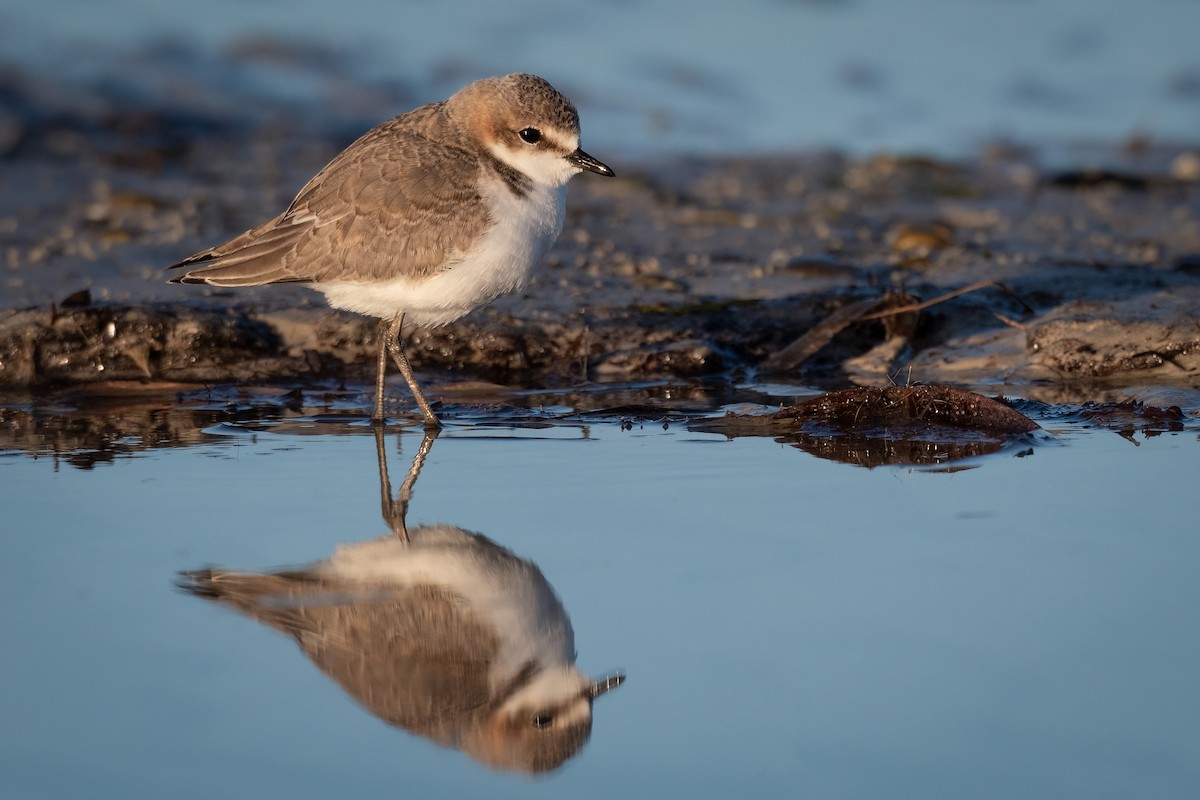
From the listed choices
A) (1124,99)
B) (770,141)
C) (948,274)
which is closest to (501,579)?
(948,274)

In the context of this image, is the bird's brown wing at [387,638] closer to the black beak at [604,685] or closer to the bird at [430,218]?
the black beak at [604,685]

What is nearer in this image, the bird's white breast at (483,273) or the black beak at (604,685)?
the black beak at (604,685)

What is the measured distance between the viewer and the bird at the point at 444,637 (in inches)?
113

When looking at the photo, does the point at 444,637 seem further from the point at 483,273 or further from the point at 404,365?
the point at 404,365

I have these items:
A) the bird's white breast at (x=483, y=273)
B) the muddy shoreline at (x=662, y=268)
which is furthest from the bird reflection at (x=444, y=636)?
the muddy shoreline at (x=662, y=268)

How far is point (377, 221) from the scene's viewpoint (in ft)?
17.9

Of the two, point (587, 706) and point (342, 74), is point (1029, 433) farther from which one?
point (342, 74)

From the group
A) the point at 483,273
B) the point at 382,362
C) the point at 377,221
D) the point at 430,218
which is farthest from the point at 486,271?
the point at 382,362

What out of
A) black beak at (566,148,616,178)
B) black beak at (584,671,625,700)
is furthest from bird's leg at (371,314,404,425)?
black beak at (584,671,625,700)

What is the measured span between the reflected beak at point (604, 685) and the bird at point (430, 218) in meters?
2.47

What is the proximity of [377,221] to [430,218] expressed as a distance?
218mm

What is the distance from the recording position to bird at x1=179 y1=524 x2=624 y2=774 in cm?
287

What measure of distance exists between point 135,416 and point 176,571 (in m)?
2.03

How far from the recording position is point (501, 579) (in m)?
3.54
